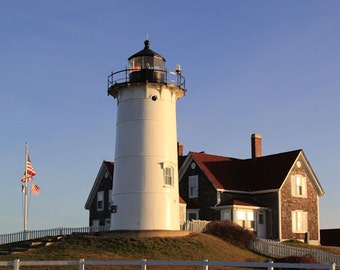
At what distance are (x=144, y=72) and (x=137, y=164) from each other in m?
5.14

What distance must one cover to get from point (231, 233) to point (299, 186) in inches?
417

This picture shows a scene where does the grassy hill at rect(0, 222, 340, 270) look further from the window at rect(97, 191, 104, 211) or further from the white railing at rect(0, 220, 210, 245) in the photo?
the window at rect(97, 191, 104, 211)

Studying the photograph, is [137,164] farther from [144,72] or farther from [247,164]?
[247,164]

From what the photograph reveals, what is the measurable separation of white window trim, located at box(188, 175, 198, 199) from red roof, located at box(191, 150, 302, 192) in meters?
1.14

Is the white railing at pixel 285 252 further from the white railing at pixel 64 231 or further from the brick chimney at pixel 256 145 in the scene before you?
the brick chimney at pixel 256 145

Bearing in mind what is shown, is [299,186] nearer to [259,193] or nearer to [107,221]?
[259,193]

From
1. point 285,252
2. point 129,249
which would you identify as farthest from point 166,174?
point 285,252

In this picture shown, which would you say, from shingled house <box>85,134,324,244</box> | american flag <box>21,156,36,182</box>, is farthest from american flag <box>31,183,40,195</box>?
shingled house <box>85,134,324,244</box>

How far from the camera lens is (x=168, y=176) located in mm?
34250

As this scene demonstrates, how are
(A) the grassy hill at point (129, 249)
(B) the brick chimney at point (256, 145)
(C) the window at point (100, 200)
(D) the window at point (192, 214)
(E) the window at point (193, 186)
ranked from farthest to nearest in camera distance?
1. (C) the window at point (100, 200)
2. (B) the brick chimney at point (256, 145)
3. (E) the window at point (193, 186)
4. (D) the window at point (192, 214)
5. (A) the grassy hill at point (129, 249)

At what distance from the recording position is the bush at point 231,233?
35.0 m

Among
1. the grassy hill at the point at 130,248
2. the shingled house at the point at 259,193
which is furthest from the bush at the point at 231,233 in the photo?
the shingled house at the point at 259,193

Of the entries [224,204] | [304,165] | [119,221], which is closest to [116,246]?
[119,221]

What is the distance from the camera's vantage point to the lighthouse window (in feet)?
112
